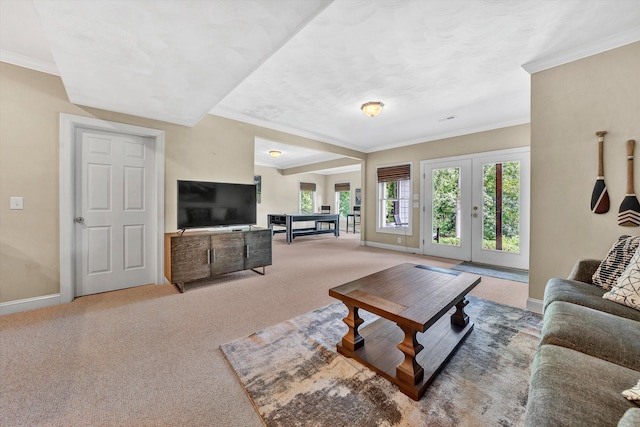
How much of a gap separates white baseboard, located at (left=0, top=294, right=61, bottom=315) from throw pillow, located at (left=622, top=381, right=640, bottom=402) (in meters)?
4.07

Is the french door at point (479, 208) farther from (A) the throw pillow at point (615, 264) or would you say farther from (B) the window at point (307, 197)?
(B) the window at point (307, 197)

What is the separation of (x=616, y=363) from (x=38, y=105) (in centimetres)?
455

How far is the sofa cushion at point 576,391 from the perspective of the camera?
73cm

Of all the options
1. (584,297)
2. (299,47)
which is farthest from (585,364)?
(299,47)

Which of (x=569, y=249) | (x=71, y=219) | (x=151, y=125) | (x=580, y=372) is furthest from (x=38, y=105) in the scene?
(x=569, y=249)

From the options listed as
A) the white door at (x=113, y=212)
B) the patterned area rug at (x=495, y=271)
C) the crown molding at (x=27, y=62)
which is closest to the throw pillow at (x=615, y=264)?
the patterned area rug at (x=495, y=271)

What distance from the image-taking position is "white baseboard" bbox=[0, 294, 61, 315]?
2357mm

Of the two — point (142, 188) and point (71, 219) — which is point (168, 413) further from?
point (142, 188)

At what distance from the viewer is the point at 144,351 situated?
5.93 ft

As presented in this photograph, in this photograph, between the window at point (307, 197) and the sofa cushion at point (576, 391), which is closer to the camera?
the sofa cushion at point (576, 391)

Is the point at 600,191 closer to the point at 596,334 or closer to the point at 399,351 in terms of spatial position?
the point at 596,334

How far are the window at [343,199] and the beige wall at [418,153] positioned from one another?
410cm

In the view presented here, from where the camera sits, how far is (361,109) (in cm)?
369

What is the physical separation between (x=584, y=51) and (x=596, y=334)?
98.5 inches
